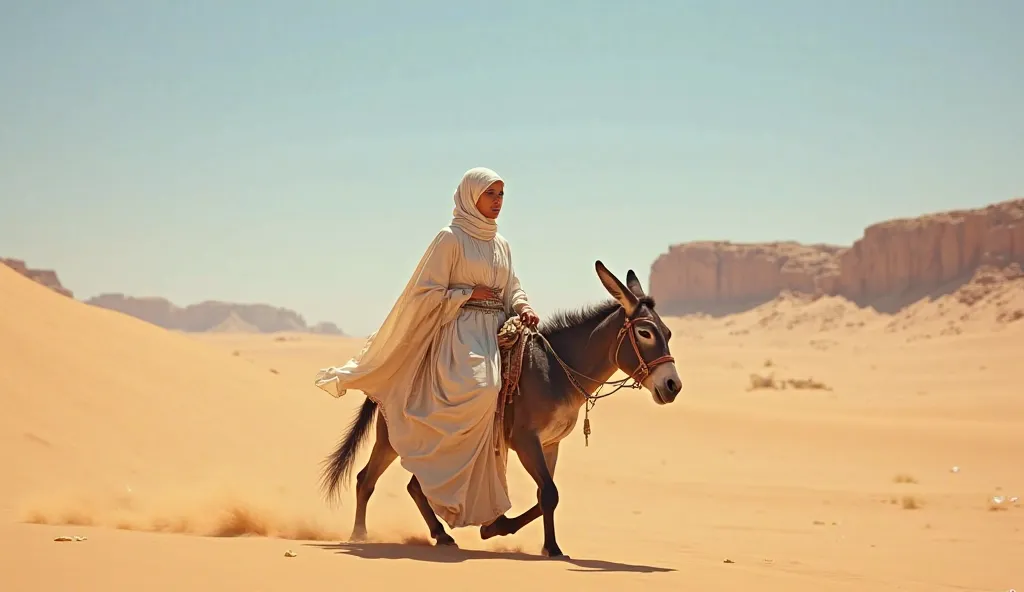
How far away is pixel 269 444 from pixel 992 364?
137ft

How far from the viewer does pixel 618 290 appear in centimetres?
722

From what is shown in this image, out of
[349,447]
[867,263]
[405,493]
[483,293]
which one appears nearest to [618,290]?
[483,293]

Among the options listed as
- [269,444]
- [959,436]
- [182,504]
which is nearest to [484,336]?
[182,504]

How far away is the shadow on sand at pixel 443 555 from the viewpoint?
244 inches

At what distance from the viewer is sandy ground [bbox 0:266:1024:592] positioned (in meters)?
5.69

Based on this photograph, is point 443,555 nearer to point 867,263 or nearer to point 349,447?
Answer: point 349,447

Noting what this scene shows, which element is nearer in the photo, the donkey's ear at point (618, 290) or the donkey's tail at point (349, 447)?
the donkey's ear at point (618, 290)

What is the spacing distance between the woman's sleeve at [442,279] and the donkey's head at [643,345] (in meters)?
1.11

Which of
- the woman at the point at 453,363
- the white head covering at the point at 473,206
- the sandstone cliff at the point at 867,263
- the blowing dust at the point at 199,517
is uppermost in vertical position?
the sandstone cliff at the point at 867,263

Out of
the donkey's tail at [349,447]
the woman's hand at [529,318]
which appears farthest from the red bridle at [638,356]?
the donkey's tail at [349,447]

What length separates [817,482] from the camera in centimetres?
1678

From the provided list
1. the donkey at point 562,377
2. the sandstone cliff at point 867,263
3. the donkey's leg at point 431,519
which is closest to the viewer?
the donkey at point 562,377

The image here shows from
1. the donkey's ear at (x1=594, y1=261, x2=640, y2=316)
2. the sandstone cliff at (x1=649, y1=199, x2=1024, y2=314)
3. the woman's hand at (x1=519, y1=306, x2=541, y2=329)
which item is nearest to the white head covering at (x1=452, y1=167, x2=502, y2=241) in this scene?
the woman's hand at (x1=519, y1=306, x2=541, y2=329)

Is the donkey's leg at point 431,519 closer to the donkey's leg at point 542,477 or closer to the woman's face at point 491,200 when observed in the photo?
the donkey's leg at point 542,477
